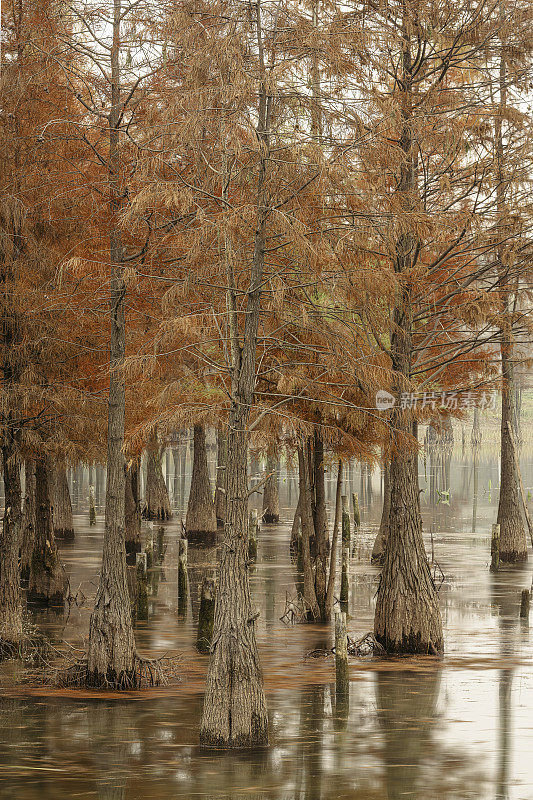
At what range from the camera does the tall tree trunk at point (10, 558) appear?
18.1 m

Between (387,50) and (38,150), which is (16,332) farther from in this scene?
(387,50)

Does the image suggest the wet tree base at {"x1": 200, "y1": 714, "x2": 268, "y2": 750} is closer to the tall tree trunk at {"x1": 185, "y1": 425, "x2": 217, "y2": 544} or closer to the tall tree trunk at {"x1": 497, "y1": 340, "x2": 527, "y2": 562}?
the tall tree trunk at {"x1": 497, "y1": 340, "x2": 527, "y2": 562}

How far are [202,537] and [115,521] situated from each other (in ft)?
67.5

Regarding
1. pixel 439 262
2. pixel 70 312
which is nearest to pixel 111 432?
pixel 70 312

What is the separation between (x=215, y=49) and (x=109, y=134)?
4310 millimetres

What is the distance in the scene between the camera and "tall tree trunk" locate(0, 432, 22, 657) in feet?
59.3

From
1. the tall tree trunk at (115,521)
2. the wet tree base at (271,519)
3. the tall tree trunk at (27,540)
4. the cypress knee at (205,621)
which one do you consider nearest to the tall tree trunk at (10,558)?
the tall tree trunk at (115,521)

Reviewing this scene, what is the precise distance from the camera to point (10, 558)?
18.3m

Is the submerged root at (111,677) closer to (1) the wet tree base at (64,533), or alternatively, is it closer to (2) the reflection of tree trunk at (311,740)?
(2) the reflection of tree trunk at (311,740)

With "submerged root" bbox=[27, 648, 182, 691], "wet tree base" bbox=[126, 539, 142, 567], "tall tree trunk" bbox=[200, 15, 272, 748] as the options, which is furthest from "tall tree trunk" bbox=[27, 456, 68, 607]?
"tall tree trunk" bbox=[200, 15, 272, 748]

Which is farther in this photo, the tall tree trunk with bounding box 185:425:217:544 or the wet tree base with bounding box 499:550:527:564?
the tall tree trunk with bounding box 185:425:217:544

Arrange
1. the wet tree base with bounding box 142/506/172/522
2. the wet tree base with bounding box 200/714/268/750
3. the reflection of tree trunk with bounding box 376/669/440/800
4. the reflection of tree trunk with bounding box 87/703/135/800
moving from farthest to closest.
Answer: the wet tree base with bounding box 142/506/172/522 < the wet tree base with bounding box 200/714/268/750 < the reflection of tree trunk with bounding box 376/669/440/800 < the reflection of tree trunk with bounding box 87/703/135/800

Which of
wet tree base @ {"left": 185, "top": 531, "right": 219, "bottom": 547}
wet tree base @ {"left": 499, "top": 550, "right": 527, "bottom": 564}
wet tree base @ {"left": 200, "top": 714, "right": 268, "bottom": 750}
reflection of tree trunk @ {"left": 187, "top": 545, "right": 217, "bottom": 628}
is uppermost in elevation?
wet tree base @ {"left": 185, "top": 531, "right": 219, "bottom": 547}

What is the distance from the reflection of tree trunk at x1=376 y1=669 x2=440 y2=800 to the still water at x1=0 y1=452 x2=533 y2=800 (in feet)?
0.10
